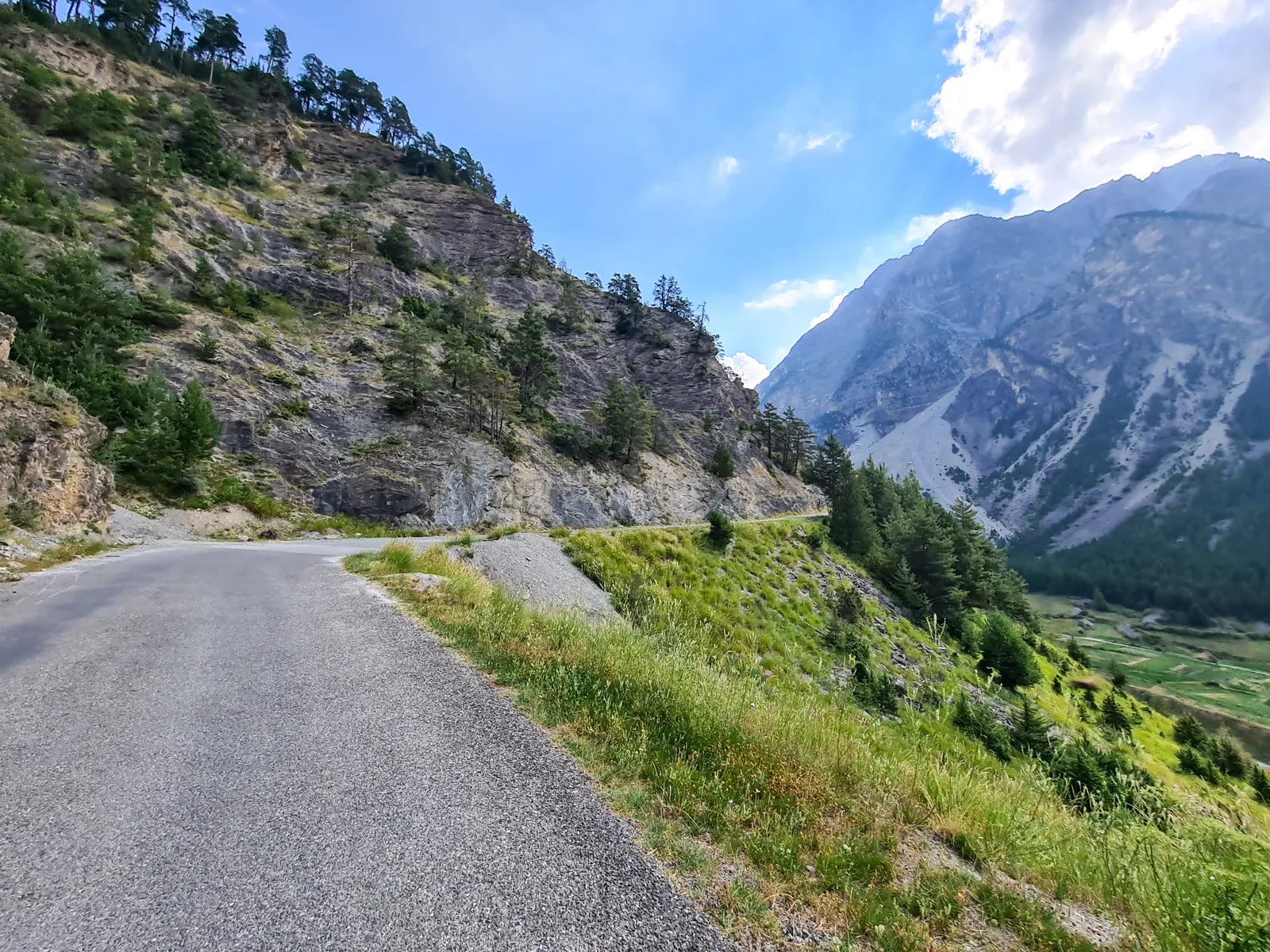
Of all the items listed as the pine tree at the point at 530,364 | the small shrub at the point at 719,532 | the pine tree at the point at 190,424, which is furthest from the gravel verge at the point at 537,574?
the pine tree at the point at 530,364

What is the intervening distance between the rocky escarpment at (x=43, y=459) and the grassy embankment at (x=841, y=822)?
51.4 ft

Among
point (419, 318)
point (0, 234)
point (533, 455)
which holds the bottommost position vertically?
point (533, 455)

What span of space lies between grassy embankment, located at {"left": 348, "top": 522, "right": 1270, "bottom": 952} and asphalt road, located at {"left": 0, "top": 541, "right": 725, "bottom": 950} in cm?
44

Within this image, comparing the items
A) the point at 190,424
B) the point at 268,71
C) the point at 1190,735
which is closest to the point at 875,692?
the point at 190,424

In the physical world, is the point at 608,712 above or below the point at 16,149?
below

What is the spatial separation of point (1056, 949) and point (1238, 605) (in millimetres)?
213572

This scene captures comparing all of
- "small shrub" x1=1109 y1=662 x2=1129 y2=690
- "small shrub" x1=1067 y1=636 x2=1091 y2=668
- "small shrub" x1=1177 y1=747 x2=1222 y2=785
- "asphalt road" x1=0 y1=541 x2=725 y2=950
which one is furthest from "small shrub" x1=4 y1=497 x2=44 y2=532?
"small shrub" x1=1067 y1=636 x2=1091 y2=668

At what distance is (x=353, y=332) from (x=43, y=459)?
31769 millimetres

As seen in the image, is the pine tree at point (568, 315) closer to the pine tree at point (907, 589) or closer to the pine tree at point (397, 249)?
the pine tree at point (397, 249)

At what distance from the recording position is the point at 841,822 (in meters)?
3.71

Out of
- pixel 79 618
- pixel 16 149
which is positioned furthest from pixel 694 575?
pixel 16 149

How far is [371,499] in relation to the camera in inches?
1257

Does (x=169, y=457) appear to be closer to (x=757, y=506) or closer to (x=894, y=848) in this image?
(x=894, y=848)

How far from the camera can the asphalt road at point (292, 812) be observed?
8.52ft
